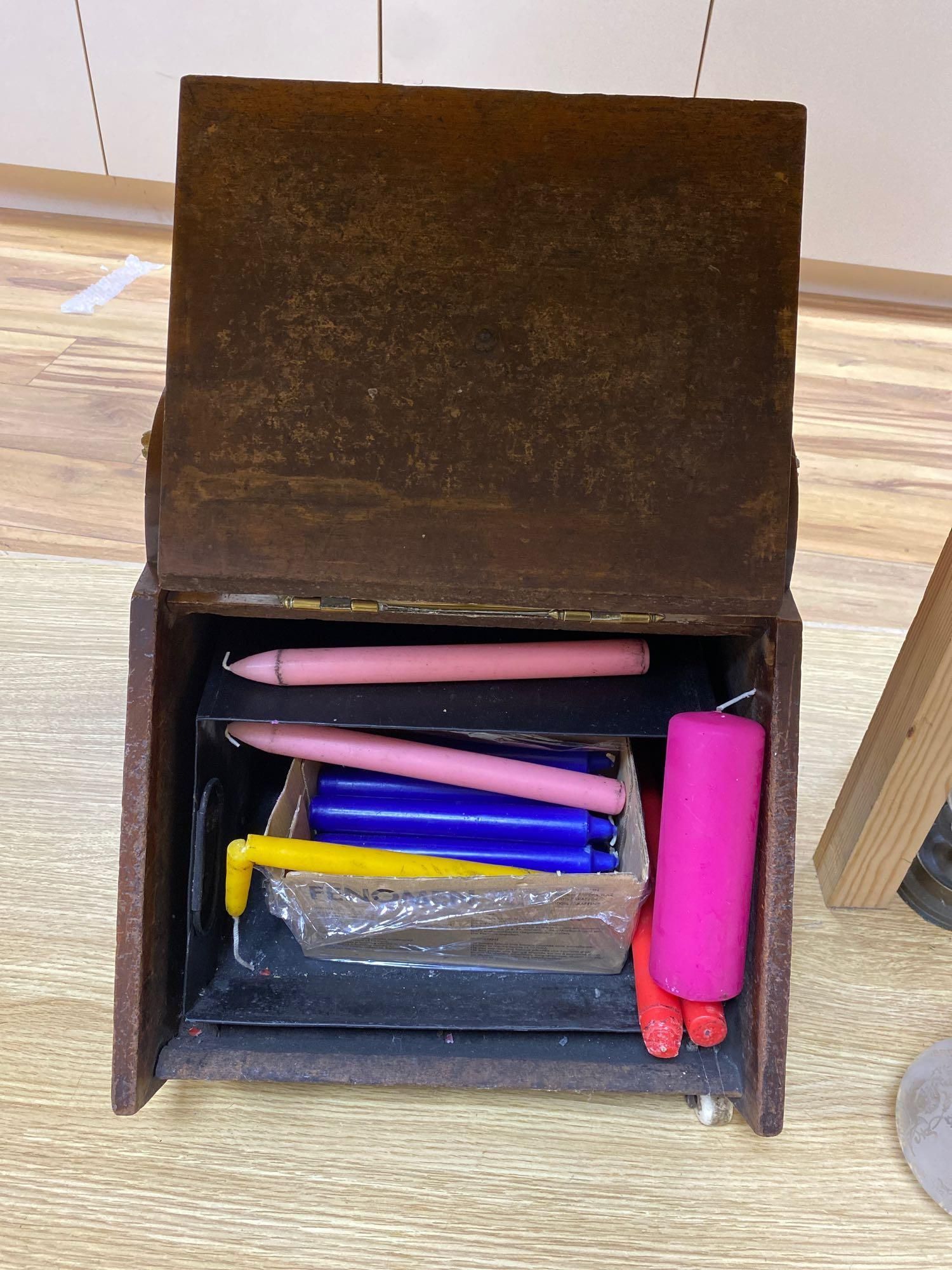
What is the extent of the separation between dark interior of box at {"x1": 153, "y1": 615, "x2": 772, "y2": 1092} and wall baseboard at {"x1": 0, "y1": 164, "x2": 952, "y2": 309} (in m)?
1.49

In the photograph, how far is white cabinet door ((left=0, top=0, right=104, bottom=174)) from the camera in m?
1.77

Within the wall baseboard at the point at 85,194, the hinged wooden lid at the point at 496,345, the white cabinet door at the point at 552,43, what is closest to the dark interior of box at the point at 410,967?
the hinged wooden lid at the point at 496,345

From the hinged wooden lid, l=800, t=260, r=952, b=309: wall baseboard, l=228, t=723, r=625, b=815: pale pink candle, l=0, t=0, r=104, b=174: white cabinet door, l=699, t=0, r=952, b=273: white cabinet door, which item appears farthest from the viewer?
l=800, t=260, r=952, b=309: wall baseboard

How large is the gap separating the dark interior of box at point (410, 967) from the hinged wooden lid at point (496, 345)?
110 mm

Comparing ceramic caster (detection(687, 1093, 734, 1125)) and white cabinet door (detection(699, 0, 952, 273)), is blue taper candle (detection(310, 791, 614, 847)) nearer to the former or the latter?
ceramic caster (detection(687, 1093, 734, 1125))

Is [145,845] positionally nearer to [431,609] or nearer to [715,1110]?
[431,609]

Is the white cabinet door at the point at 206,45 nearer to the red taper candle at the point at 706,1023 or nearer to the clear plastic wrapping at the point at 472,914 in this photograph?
the clear plastic wrapping at the point at 472,914

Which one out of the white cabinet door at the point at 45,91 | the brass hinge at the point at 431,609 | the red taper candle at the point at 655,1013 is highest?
the white cabinet door at the point at 45,91

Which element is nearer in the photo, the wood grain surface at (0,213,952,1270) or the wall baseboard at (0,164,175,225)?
the wood grain surface at (0,213,952,1270)

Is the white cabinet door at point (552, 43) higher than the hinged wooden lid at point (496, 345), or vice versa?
the white cabinet door at point (552, 43)

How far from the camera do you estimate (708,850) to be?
2.03 ft

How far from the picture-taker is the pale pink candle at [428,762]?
70 cm

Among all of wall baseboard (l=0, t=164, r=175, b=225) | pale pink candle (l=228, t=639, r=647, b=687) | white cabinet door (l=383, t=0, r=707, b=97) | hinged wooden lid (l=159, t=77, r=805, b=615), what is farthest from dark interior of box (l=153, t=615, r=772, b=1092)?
wall baseboard (l=0, t=164, r=175, b=225)

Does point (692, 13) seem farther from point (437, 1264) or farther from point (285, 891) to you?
point (437, 1264)
